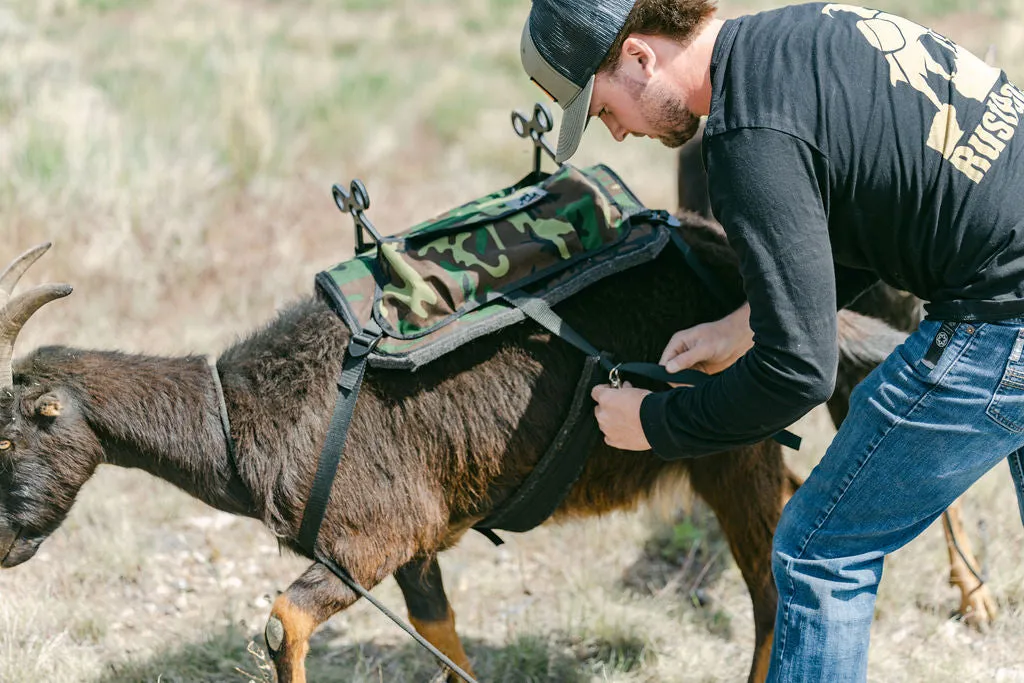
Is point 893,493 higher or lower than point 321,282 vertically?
lower

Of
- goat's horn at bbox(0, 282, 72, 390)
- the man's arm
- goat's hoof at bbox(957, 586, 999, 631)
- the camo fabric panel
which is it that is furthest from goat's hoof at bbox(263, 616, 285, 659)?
goat's hoof at bbox(957, 586, 999, 631)

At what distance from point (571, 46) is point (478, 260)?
0.97 m

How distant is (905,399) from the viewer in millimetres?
2543

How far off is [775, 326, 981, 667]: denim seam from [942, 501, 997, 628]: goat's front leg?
7.37ft

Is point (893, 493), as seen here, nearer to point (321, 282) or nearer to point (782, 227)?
point (782, 227)

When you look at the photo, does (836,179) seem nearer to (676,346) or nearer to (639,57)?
(639,57)

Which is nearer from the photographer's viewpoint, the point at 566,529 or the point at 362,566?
the point at 362,566

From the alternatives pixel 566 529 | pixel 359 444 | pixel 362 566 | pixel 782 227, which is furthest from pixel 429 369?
pixel 566 529

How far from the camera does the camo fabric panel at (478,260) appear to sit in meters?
3.30

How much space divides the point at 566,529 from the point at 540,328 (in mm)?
2293

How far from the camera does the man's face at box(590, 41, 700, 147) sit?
2.58 metres

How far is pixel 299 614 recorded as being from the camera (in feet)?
10.9

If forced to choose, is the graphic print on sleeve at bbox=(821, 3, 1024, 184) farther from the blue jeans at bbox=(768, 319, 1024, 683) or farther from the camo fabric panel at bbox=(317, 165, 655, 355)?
the camo fabric panel at bbox=(317, 165, 655, 355)

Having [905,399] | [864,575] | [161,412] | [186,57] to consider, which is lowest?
[864,575]
